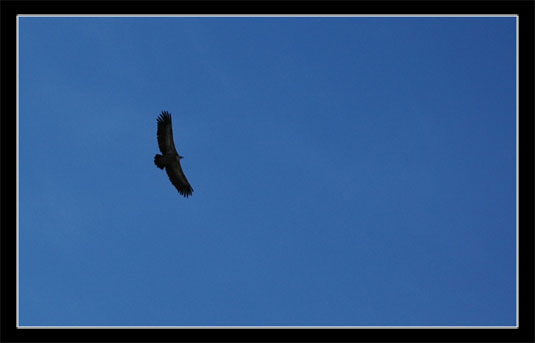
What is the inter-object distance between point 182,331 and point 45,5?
32.5ft

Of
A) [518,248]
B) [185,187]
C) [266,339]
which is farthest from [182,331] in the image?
[185,187]

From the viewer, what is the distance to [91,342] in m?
15.5

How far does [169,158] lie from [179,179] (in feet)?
4.68

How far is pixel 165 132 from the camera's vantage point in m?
25.4

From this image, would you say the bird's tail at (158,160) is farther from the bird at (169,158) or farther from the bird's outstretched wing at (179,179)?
the bird's outstretched wing at (179,179)

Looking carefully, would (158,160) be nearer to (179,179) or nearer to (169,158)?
(169,158)

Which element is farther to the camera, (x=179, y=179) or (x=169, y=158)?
(x=179, y=179)

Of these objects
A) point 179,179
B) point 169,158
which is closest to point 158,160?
point 169,158

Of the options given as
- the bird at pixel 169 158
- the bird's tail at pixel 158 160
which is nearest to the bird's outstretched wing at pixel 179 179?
the bird at pixel 169 158

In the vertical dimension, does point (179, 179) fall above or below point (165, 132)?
below

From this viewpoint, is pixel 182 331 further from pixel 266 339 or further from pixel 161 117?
pixel 161 117

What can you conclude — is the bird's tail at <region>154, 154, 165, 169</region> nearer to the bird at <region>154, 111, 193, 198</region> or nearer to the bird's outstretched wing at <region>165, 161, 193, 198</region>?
the bird at <region>154, 111, 193, 198</region>

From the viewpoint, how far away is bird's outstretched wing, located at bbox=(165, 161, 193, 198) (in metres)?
26.7

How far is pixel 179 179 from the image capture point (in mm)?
27000
